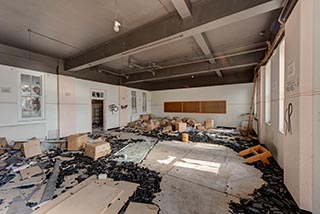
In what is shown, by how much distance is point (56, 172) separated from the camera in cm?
301

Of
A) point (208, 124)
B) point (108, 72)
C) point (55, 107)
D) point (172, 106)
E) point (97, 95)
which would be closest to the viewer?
point (55, 107)

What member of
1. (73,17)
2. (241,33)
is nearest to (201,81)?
(241,33)

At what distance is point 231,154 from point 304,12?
135 inches

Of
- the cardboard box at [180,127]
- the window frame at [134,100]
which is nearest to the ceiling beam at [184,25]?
the cardboard box at [180,127]

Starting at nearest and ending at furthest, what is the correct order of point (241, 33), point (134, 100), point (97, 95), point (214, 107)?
point (241, 33)
point (97, 95)
point (214, 107)
point (134, 100)

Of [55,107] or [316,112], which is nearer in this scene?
[316,112]

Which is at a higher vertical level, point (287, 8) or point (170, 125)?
point (287, 8)

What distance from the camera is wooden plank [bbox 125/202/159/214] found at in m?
1.80

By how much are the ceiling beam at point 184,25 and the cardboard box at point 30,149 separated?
120 inches

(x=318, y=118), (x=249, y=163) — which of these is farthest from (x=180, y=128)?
(x=318, y=118)

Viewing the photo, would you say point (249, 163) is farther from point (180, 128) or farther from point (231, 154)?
point (180, 128)

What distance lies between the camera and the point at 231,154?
13.6ft

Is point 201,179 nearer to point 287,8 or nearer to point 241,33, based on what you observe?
point 287,8

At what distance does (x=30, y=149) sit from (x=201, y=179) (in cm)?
451
